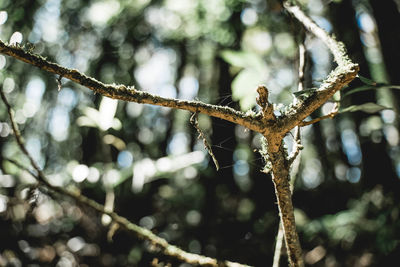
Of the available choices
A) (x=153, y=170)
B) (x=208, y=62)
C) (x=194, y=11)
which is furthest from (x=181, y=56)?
(x=153, y=170)

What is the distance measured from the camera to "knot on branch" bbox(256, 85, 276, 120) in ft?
1.83

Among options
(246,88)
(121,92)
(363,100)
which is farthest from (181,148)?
(121,92)

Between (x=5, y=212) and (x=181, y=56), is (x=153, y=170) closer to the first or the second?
(x=5, y=212)

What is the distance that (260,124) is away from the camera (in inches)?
22.9

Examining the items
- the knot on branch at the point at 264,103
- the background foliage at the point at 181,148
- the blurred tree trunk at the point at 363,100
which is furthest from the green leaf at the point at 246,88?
the blurred tree trunk at the point at 363,100

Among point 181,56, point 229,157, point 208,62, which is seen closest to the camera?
point 229,157

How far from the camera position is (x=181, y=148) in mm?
4117

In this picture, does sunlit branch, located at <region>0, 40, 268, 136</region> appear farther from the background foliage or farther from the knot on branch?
the background foliage

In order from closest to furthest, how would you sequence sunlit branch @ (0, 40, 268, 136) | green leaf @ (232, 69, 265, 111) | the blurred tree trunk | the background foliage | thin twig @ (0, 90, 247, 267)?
sunlit branch @ (0, 40, 268, 136) < thin twig @ (0, 90, 247, 267) < green leaf @ (232, 69, 265, 111) < the background foliage < the blurred tree trunk

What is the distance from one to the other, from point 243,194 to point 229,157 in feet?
2.25

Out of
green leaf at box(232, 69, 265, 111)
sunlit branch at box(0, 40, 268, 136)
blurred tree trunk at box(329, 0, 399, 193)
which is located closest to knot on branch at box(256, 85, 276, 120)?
sunlit branch at box(0, 40, 268, 136)

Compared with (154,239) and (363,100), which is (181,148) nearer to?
(363,100)

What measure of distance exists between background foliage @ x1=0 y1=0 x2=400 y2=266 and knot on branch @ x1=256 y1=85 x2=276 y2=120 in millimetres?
518

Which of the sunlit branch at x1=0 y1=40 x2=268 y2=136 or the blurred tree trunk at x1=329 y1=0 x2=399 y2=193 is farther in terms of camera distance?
the blurred tree trunk at x1=329 y1=0 x2=399 y2=193
